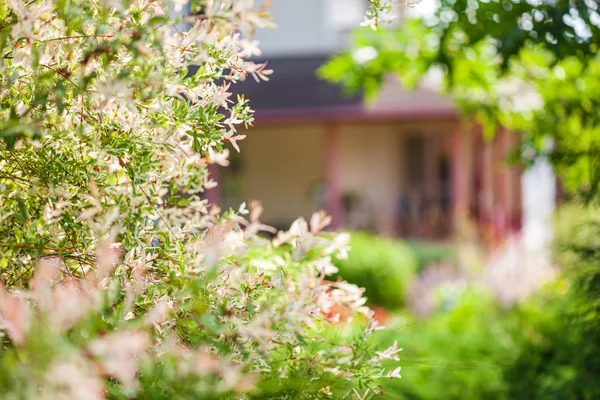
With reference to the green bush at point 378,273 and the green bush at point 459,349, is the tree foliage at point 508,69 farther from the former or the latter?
the green bush at point 378,273

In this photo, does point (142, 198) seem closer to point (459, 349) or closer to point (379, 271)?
point (459, 349)

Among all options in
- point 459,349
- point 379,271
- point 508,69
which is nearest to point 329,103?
point 379,271

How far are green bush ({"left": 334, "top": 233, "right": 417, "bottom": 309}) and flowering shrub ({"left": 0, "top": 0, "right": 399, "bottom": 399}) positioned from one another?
7.67 metres

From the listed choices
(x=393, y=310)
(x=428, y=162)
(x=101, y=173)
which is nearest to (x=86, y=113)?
(x=101, y=173)

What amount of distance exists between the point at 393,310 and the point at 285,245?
26.5ft

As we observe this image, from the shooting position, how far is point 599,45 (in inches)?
101

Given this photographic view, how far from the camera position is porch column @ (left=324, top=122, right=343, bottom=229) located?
13664mm

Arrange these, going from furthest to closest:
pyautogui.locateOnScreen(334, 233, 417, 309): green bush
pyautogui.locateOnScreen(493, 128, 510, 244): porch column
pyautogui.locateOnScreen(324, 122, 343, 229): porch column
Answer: pyautogui.locateOnScreen(324, 122, 343, 229): porch column → pyautogui.locateOnScreen(493, 128, 510, 244): porch column → pyautogui.locateOnScreen(334, 233, 417, 309): green bush

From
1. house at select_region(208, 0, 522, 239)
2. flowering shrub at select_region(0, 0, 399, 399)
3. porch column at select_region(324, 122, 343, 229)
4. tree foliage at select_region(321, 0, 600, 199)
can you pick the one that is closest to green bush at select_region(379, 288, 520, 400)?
flowering shrub at select_region(0, 0, 399, 399)

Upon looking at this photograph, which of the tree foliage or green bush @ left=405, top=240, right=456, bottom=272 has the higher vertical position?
the tree foliage

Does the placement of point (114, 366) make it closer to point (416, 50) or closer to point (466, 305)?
point (416, 50)

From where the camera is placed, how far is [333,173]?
13.9m

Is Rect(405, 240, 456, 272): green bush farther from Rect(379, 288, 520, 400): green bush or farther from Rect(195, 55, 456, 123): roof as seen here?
Rect(379, 288, 520, 400): green bush

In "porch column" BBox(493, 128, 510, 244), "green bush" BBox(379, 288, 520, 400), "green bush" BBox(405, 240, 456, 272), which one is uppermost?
"green bush" BBox(379, 288, 520, 400)
